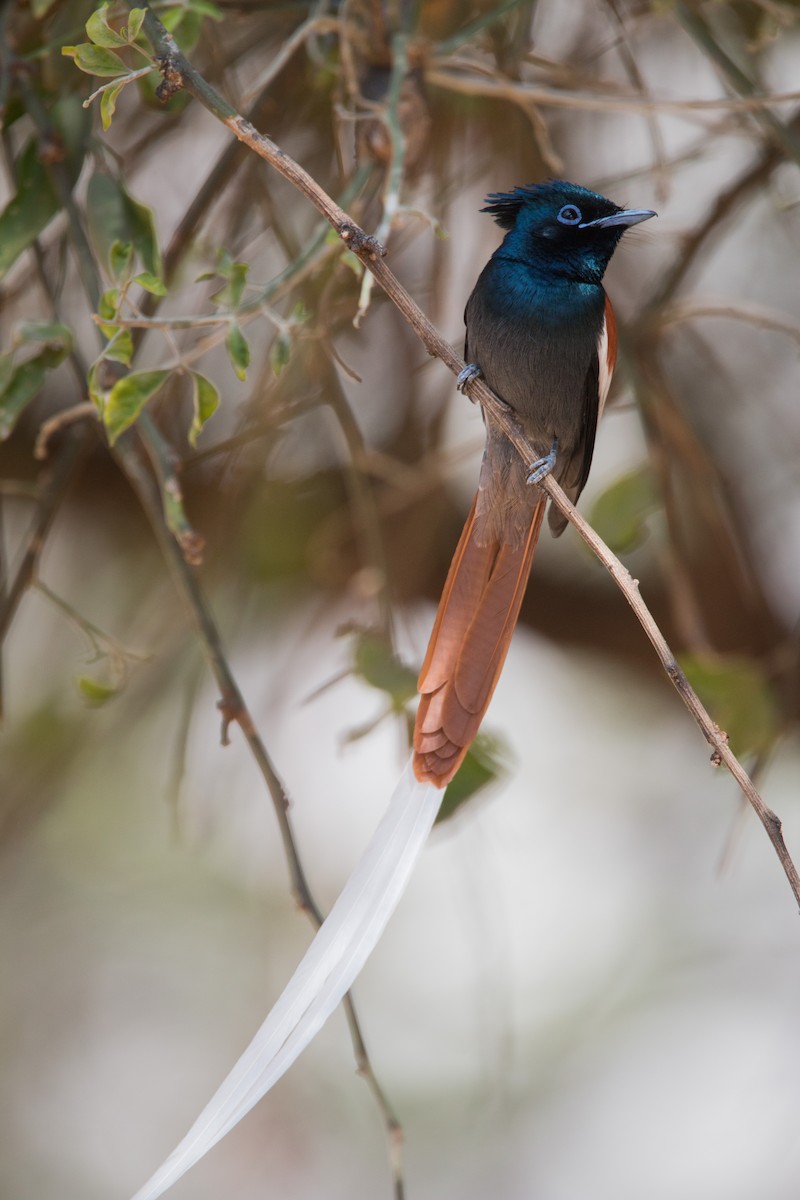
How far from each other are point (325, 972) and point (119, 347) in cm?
63

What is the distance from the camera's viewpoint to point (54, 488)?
64.4 inches

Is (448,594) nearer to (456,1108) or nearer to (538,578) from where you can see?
(538,578)

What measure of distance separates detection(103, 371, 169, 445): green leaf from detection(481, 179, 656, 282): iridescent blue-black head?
0.57 m

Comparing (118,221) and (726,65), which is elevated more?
(726,65)

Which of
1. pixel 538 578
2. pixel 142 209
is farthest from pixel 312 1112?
pixel 142 209

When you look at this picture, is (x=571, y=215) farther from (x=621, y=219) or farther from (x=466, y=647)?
(x=466, y=647)

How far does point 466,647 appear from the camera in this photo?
147 cm

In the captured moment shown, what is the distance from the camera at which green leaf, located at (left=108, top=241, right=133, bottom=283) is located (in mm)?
1234

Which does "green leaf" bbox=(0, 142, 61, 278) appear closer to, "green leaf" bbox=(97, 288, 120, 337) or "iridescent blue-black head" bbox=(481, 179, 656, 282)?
"green leaf" bbox=(97, 288, 120, 337)

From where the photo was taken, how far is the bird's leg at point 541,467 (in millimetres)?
1288

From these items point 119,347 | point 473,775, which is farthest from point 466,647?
point 119,347

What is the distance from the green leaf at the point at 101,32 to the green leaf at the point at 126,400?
30cm

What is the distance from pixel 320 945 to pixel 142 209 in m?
0.81

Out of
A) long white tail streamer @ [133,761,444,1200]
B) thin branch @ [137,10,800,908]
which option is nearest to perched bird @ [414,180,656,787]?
long white tail streamer @ [133,761,444,1200]
